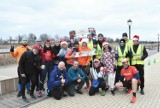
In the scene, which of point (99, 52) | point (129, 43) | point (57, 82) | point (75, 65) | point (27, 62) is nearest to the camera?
point (27, 62)

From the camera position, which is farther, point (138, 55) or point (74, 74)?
point (74, 74)

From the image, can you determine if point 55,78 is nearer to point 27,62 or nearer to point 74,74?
point 74,74

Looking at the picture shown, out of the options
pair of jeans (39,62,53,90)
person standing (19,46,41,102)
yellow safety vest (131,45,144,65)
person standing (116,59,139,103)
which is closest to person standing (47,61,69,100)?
pair of jeans (39,62,53,90)

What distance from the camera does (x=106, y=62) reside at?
8445 mm

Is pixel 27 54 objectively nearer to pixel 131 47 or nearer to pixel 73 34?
pixel 73 34

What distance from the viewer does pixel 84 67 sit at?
347 inches

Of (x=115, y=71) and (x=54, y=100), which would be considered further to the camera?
(x=115, y=71)

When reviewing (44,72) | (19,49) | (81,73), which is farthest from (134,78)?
(19,49)

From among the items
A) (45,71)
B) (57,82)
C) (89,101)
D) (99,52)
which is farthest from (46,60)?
(89,101)

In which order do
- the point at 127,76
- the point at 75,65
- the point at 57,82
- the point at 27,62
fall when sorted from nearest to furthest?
the point at 27,62 < the point at 57,82 < the point at 127,76 < the point at 75,65

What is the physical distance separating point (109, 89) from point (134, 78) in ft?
4.04

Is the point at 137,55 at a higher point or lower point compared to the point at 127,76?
higher

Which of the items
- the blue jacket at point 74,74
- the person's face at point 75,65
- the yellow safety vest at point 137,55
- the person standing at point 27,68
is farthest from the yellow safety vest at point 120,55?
the person standing at point 27,68

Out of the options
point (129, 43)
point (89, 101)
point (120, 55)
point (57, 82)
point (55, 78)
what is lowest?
point (89, 101)
